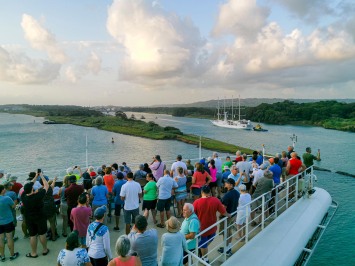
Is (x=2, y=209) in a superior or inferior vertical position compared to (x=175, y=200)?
superior

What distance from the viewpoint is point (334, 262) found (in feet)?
36.9

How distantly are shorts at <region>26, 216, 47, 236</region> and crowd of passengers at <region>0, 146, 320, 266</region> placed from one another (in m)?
0.02

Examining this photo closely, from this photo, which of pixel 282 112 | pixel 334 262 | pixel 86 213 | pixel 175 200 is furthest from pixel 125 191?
pixel 282 112

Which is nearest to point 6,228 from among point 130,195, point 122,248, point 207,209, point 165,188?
point 130,195

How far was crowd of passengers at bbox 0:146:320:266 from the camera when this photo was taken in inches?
168

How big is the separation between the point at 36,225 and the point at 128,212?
2047 millimetres

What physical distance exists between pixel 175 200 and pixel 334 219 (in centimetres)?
1245

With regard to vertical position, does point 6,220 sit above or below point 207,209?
below

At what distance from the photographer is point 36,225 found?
6121mm

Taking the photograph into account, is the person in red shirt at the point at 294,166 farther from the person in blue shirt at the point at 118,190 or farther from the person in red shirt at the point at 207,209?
the person in blue shirt at the point at 118,190

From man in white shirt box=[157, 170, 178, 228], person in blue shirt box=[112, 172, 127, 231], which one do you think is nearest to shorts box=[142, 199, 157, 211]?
man in white shirt box=[157, 170, 178, 228]

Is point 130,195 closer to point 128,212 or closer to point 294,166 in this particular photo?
point 128,212

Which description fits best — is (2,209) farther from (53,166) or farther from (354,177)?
(53,166)

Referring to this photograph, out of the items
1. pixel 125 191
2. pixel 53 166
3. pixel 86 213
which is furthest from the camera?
pixel 53 166
